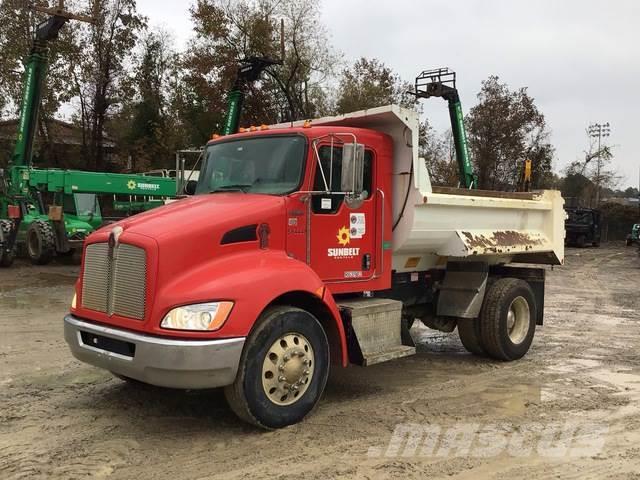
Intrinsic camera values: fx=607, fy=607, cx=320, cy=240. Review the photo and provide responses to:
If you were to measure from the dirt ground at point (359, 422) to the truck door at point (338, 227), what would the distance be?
1231 millimetres

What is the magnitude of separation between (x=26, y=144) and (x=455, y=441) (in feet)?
51.6

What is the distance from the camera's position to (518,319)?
25.2 feet

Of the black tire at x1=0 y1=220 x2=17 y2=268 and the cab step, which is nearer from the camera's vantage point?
the cab step

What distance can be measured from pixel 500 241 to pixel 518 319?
47.5 inches

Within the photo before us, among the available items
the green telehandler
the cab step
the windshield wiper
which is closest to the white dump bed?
the cab step

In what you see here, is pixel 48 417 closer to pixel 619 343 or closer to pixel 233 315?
pixel 233 315

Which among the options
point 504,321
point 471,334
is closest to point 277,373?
point 471,334

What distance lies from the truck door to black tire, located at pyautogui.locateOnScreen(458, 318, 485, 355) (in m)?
2.01

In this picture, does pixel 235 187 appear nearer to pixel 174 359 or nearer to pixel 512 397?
pixel 174 359

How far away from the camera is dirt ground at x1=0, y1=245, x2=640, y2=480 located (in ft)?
13.5

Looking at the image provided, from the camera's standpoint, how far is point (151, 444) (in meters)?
4.48

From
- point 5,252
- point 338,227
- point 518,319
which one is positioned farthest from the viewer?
point 5,252

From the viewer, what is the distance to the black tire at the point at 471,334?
7.31 meters

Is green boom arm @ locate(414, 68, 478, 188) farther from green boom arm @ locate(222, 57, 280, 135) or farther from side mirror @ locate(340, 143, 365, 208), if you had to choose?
side mirror @ locate(340, 143, 365, 208)
